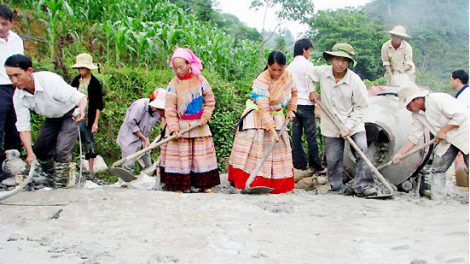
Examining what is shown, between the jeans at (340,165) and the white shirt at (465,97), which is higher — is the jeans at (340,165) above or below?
below

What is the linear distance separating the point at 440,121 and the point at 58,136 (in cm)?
391

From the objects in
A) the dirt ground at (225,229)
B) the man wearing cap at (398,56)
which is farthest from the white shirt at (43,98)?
the man wearing cap at (398,56)

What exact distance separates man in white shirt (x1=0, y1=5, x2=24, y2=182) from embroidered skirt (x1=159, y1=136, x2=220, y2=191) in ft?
5.32

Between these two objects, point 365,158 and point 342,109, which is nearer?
point 365,158

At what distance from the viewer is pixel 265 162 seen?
4523 millimetres

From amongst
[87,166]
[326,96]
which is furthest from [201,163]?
[87,166]

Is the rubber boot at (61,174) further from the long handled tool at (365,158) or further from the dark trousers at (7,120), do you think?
the long handled tool at (365,158)

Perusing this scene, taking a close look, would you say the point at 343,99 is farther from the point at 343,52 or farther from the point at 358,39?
the point at 358,39

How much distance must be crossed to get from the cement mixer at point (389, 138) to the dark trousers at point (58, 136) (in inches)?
124

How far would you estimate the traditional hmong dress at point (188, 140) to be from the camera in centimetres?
436

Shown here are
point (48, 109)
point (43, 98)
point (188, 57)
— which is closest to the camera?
point (43, 98)

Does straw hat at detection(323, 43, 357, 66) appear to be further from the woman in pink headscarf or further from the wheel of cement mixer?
the woman in pink headscarf

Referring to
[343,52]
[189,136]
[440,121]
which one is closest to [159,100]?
[189,136]

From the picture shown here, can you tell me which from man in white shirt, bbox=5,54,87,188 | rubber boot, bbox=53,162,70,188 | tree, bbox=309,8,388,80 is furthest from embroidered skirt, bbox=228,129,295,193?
tree, bbox=309,8,388,80
